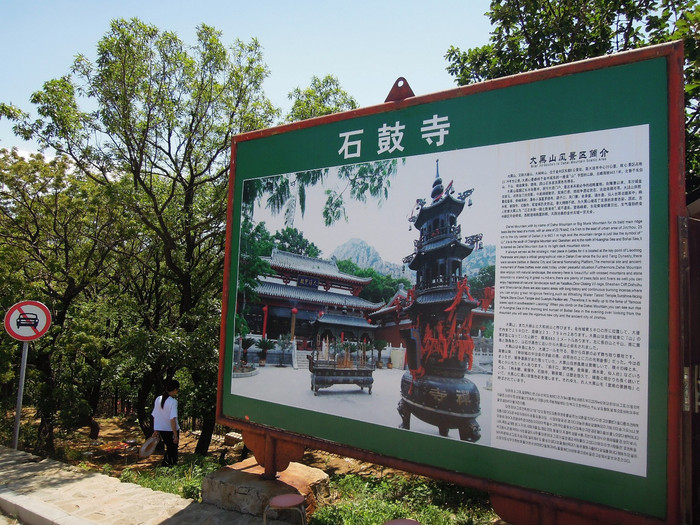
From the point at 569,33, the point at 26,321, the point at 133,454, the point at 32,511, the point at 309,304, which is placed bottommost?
the point at 133,454

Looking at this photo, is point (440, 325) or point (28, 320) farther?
point (28, 320)

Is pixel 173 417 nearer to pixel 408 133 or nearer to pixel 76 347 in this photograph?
pixel 76 347

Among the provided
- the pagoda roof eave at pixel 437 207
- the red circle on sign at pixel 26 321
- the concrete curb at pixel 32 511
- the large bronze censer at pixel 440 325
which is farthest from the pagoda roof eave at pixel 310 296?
the red circle on sign at pixel 26 321

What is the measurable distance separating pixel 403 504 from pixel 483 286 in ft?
9.47

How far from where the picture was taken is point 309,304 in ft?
15.0

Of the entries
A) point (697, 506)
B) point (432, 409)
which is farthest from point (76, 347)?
point (697, 506)

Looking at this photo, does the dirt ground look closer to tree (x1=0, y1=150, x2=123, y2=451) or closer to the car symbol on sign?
tree (x1=0, y1=150, x2=123, y2=451)

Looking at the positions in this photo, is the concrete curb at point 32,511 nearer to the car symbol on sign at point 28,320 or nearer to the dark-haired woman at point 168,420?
the dark-haired woman at point 168,420

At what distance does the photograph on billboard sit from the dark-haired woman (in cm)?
288

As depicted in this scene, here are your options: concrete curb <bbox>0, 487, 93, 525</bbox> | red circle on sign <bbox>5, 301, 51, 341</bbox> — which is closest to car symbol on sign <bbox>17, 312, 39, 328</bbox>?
red circle on sign <bbox>5, 301, 51, 341</bbox>

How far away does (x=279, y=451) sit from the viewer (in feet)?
15.3

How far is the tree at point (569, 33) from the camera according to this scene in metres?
6.86

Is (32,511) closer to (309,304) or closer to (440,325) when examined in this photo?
(309,304)

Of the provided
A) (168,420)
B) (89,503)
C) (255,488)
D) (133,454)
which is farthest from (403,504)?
(133,454)
